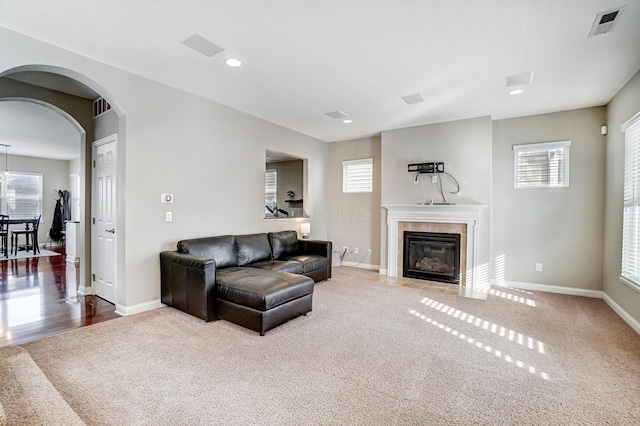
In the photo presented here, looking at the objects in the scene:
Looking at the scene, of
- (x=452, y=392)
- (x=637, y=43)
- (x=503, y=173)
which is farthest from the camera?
(x=503, y=173)

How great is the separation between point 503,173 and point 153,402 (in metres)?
5.59

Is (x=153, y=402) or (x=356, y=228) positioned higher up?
(x=356, y=228)

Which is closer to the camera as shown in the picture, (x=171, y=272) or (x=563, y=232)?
(x=171, y=272)

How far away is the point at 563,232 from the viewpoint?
15.2 feet

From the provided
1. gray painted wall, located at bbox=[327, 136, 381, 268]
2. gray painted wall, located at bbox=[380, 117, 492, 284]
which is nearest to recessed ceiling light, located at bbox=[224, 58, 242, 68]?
gray painted wall, located at bbox=[380, 117, 492, 284]

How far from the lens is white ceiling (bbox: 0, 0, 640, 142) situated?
7.72ft

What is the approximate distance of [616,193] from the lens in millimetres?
3877

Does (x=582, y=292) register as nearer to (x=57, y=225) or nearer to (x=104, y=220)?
(x=104, y=220)

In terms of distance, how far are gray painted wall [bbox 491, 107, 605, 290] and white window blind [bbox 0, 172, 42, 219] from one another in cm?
1259

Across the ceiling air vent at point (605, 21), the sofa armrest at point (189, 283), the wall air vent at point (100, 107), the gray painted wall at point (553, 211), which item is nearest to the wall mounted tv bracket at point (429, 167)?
the gray painted wall at point (553, 211)

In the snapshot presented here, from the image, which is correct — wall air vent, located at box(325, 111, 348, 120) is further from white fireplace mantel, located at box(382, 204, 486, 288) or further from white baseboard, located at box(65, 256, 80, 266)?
white baseboard, located at box(65, 256, 80, 266)

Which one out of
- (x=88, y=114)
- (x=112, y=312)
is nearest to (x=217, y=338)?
(x=112, y=312)

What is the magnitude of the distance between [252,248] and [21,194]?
9.25 meters

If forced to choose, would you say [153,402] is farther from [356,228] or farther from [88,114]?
[356,228]
